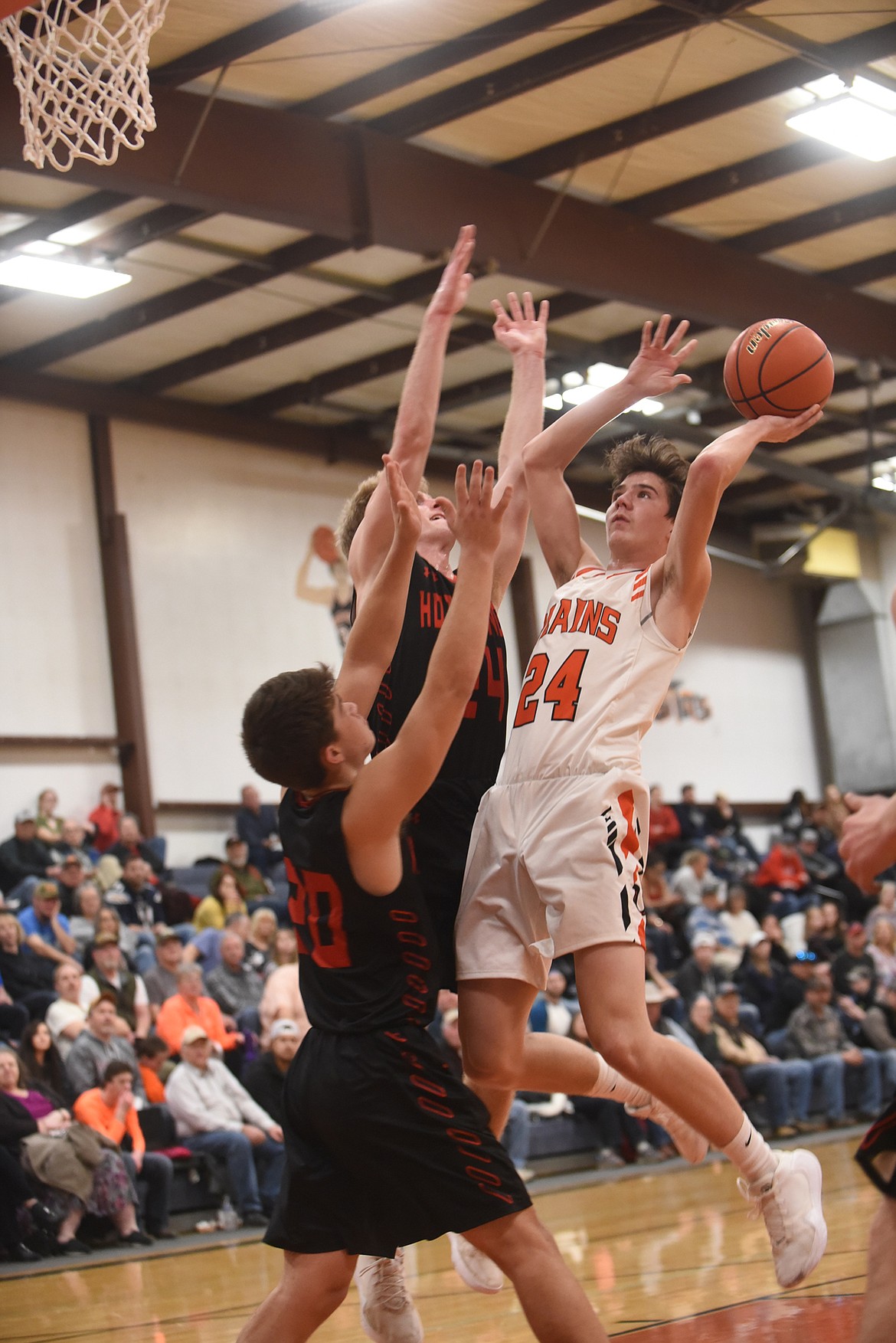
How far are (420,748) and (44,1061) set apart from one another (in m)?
7.17

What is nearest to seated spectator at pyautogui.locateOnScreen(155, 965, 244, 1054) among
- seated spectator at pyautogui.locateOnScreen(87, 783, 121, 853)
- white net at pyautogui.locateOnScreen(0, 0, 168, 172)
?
seated spectator at pyautogui.locateOnScreen(87, 783, 121, 853)

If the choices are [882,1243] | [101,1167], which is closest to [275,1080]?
[101,1167]

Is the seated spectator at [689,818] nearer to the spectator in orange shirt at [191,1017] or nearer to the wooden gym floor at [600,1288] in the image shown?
the spectator in orange shirt at [191,1017]

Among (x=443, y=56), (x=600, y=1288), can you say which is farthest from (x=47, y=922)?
(x=443, y=56)

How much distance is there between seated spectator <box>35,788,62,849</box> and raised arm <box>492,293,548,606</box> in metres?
9.79

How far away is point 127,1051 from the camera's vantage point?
34.6 ft

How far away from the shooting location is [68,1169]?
Answer: 929 centimetres

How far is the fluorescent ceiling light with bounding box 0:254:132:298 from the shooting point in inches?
523

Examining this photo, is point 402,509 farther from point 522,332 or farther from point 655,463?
point 522,332

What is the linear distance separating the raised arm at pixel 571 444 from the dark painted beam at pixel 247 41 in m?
6.66

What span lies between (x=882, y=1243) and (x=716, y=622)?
21.2 meters

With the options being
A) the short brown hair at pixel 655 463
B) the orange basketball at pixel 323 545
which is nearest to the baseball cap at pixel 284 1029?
the short brown hair at pixel 655 463

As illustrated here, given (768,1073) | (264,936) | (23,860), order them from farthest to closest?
(768,1073), (23,860), (264,936)

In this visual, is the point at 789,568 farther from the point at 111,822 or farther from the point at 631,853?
the point at 631,853
